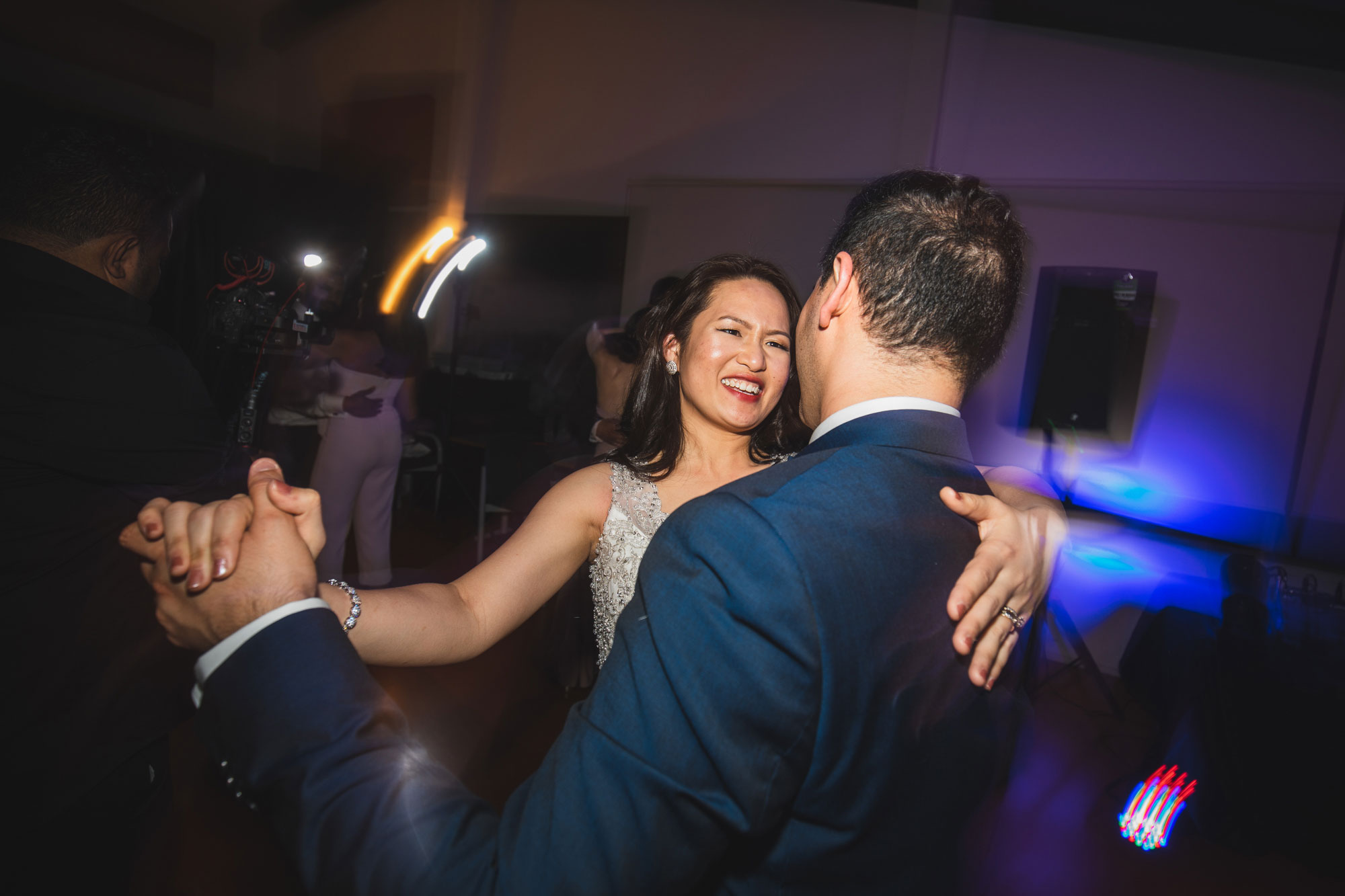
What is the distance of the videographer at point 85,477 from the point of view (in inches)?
42.6

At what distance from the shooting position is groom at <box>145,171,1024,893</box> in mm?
496

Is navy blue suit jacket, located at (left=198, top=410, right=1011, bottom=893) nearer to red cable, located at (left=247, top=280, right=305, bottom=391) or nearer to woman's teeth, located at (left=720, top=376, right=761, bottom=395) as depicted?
woman's teeth, located at (left=720, top=376, right=761, bottom=395)

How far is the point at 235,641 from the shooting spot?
544mm

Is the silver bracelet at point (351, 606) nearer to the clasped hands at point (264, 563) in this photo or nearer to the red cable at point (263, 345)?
the clasped hands at point (264, 563)

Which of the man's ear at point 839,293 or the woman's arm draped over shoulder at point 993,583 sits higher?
the man's ear at point 839,293

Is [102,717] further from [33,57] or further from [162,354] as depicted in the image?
[33,57]

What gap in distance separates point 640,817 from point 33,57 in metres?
3.44

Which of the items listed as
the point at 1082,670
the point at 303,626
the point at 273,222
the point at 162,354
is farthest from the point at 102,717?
the point at 1082,670

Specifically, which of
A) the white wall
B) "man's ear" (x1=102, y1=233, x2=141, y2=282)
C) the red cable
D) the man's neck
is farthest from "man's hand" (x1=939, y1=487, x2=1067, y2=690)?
the white wall

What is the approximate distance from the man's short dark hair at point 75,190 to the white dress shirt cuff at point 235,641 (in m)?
1.04

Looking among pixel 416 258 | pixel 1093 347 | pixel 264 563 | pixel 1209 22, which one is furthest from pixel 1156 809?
pixel 416 258

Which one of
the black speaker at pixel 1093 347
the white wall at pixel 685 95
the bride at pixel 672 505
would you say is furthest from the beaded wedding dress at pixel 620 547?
the white wall at pixel 685 95

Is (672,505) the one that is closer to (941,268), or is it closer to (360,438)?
(941,268)

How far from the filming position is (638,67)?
4898 millimetres
